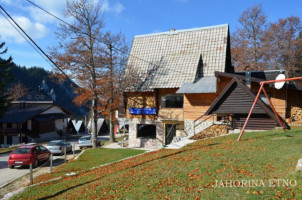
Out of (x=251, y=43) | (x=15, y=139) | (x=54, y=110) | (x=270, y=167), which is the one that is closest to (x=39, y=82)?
(x=54, y=110)

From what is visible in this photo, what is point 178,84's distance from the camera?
22.4 meters

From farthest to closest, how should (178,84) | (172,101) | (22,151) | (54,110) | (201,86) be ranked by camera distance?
(54,110) < (172,101) < (178,84) < (201,86) < (22,151)

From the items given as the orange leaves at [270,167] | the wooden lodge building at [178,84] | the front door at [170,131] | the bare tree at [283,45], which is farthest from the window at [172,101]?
the bare tree at [283,45]

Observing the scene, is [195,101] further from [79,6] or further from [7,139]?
[7,139]

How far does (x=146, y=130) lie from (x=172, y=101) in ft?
14.4

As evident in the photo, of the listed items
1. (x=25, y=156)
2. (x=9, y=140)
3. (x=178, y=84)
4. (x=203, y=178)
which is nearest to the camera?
(x=203, y=178)

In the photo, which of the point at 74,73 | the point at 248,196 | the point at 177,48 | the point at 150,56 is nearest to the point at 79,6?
the point at 74,73

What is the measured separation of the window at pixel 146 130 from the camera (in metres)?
24.8

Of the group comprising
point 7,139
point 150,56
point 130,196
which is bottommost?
point 7,139

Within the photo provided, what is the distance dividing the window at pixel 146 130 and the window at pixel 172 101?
10.0ft

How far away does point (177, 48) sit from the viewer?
82.4 ft

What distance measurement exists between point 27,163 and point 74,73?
8.97 meters

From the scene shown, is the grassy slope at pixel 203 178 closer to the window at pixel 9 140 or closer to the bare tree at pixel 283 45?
the bare tree at pixel 283 45

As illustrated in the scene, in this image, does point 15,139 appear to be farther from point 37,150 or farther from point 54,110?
point 37,150
